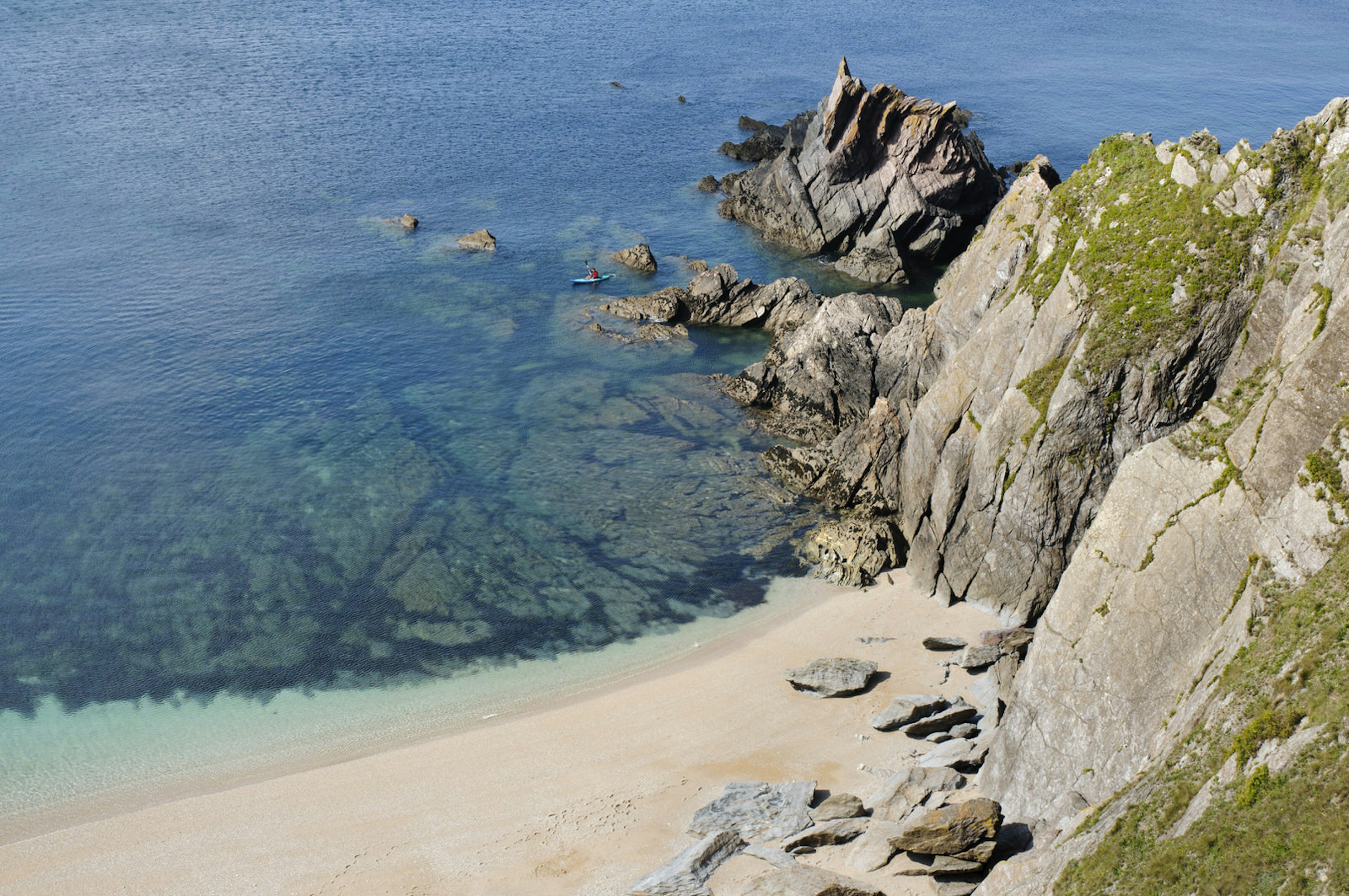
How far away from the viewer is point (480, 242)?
7594cm

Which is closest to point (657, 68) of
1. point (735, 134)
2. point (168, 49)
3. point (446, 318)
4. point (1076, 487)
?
point (735, 134)

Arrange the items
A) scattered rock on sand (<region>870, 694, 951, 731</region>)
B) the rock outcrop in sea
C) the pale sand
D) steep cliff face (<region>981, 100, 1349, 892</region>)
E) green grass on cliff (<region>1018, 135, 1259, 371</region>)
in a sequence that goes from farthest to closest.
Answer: the rock outcrop in sea < green grass on cliff (<region>1018, 135, 1259, 371</region>) < scattered rock on sand (<region>870, 694, 951, 731</region>) < the pale sand < steep cliff face (<region>981, 100, 1349, 892</region>)

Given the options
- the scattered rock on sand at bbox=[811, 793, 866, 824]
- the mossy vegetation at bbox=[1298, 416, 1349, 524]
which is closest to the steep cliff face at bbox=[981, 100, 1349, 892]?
the mossy vegetation at bbox=[1298, 416, 1349, 524]

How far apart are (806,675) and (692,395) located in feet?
80.4

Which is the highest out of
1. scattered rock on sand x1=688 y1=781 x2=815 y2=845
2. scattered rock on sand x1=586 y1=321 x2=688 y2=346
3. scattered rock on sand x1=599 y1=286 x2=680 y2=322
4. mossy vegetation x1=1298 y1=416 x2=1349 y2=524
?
mossy vegetation x1=1298 y1=416 x2=1349 y2=524

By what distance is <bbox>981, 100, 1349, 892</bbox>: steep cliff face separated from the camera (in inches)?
828

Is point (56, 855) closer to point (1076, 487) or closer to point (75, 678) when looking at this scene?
point (75, 678)

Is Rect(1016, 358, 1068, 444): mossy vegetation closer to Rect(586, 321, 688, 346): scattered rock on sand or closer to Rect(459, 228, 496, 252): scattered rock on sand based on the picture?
Rect(586, 321, 688, 346): scattered rock on sand

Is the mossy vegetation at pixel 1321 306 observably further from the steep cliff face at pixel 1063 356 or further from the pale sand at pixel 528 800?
the pale sand at pixel 528 800

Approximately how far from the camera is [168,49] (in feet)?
387

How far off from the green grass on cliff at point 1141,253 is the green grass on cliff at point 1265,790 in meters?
13.5

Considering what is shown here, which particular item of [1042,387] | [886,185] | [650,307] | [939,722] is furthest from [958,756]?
[886,185]

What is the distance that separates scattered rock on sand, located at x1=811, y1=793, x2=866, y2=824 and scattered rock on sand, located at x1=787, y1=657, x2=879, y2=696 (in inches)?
217

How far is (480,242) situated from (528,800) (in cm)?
5498
